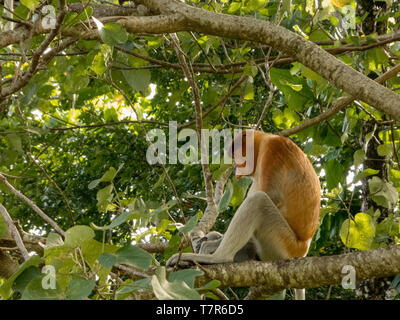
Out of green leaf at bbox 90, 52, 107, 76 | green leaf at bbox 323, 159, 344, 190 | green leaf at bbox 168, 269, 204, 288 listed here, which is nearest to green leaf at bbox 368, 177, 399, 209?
green leaf at bbox 323, 159, 344, 190

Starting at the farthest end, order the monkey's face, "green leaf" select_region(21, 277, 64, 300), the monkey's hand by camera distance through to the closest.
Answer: the monkey's face, the monkey's hand, "green leaf" select_region(21, 277, 64, 300)

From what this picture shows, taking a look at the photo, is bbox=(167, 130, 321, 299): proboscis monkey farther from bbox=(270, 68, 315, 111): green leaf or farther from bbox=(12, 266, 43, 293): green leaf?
bbox=(12, 266, 43, 293): green leaf

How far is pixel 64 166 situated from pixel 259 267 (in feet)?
15.1

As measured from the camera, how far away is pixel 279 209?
2.64 meters

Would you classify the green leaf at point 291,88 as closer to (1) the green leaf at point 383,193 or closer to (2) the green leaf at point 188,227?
(1) the green leaf at point 383,193

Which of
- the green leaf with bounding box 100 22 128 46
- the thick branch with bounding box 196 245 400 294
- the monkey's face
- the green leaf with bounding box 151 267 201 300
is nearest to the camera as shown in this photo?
the green leaf with bounding box 151 267 201 300

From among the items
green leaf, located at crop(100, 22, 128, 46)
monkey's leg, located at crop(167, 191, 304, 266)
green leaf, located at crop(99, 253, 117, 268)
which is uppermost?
green leaf, located at crop(100, 22, 128, 46)

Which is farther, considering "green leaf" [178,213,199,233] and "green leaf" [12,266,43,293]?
"green leaf" [178,213,199,233]

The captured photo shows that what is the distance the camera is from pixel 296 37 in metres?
1.94

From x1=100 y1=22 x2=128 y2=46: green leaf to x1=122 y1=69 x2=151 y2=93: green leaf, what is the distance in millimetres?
822

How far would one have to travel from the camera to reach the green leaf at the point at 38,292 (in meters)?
1.23

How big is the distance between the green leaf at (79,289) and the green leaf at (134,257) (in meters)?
0.15

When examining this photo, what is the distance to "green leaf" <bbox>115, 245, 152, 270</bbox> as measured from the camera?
4.47 feet
